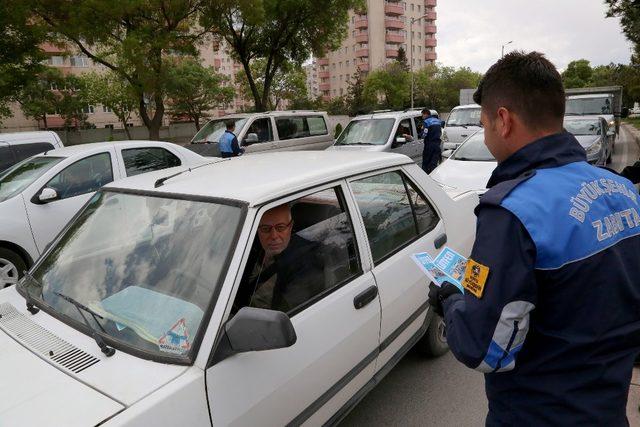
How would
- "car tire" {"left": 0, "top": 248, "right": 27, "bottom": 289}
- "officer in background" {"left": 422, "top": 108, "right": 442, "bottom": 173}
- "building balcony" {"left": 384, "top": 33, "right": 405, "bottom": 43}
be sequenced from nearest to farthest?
"car tire" {"left": 0, "top": 248, "right": 27, "bottom": 289} → "officer in background" {"left": 422, "top": 108, "right": 442, "bottom": 173} → "building balcony" {"left": 384, "top": 33, "right": 405, "bottom": 43}

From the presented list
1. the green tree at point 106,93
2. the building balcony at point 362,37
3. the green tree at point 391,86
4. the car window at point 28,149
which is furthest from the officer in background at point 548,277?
the building balcony at point 362,37

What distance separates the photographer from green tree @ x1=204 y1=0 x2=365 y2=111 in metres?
18.6

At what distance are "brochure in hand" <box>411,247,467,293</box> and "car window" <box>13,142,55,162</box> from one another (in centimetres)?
707

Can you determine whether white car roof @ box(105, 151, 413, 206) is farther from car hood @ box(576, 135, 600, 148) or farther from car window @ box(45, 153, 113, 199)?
car hood @ box(576, 135, 600, 148)

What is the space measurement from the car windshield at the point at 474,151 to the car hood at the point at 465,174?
214mm

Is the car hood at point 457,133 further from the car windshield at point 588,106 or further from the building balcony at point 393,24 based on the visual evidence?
the building balcony at point 393,24

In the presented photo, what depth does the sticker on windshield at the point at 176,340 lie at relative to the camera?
1.65 meters

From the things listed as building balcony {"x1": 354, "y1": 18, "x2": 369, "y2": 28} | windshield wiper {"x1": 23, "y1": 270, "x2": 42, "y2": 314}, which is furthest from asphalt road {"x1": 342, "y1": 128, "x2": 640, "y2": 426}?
building balcony {"x1": 354, "y1": 18, "x2": 369, "y2": 28}

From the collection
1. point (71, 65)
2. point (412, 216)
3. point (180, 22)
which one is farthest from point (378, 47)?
point (412, 216)

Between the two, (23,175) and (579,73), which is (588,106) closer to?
(23,175)

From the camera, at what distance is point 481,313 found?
126 cm

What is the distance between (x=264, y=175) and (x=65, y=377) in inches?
50.1

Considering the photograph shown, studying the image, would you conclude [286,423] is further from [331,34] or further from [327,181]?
[331,34]

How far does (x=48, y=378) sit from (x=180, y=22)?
57.2ft
